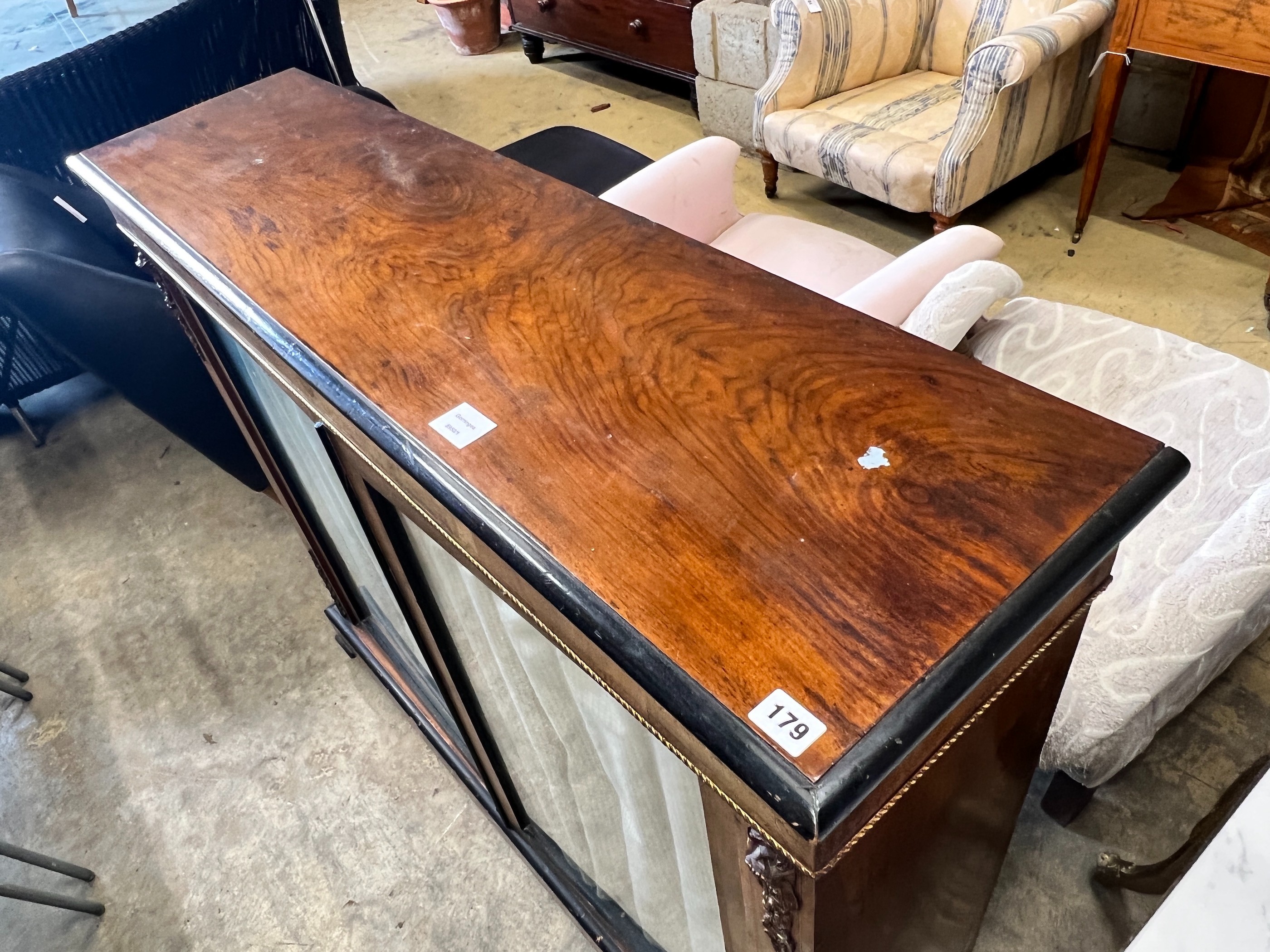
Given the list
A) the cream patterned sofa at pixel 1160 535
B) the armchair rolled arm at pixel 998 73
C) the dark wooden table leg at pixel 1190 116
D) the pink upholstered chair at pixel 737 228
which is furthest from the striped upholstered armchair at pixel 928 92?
the cream patterned sofa at pixel 1160 535

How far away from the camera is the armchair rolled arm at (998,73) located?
1990 millimetres

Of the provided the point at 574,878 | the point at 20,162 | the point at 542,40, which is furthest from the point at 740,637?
the point at 542,40

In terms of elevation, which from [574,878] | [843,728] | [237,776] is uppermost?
[843,728]

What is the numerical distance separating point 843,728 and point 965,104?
2.08m

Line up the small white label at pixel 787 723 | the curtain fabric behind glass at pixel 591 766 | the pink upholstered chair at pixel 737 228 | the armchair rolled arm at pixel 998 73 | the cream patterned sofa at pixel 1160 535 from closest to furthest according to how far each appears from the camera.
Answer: the small white label at pixel 787 723 → the curtain fabric behind glass at pixel 591 766 → the cream patterned sofa at pixel 1160 535 → the pink upholstered chair at pixel 737 228 → the armchair rolled arm at pixel 998 73

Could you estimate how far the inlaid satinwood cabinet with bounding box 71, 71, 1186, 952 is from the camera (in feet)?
1.51

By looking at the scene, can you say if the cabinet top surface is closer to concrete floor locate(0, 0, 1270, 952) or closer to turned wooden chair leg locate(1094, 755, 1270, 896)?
turned wooden chair leg locate(1094, 755, 1270, 896)

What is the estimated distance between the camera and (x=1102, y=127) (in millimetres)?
2176

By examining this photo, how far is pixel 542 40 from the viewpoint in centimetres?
383

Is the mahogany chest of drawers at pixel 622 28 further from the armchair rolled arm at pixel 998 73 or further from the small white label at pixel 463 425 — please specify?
the small white label at pixel 463 425

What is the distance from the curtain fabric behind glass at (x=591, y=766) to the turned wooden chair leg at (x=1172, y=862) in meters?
0.66

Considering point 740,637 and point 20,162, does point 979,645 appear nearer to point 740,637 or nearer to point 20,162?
point 740,637

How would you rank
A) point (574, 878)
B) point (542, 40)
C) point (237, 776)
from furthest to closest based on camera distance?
point (542, 40) < point (237, 776) < point (574, 878)

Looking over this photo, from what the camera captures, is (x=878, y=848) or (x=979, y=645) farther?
(x=878, y=848)
